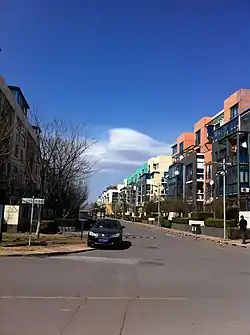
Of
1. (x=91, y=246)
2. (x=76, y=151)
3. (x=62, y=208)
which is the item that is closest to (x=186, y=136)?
(x=62, y=208)

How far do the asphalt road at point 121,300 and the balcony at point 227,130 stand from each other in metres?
51.3

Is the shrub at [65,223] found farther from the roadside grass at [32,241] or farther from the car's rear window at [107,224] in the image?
the car's rear window at [107,224]

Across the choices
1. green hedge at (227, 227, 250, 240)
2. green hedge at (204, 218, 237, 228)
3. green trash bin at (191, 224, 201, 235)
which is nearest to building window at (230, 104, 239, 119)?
green trash bin at (191, 224, 201, 235)

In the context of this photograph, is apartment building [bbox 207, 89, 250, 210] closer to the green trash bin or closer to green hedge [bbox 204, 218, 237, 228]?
the green trash bin

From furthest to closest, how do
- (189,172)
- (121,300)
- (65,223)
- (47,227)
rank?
(189,172)
(65,223)
(47,227)
(121,300)

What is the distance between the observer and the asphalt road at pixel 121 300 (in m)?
6.59

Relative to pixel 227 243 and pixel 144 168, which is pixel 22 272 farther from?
pixel 144 168

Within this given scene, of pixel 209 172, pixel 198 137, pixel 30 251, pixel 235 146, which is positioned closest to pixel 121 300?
pixel 30 251

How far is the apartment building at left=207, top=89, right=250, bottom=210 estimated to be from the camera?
6000 centimetres

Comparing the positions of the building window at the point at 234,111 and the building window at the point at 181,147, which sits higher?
the building window at the point at 181,147

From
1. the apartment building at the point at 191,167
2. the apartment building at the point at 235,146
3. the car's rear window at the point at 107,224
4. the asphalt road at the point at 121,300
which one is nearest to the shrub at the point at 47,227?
the car's rear window at the point at 107,224

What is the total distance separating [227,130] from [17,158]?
32641mm

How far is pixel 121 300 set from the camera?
28.8 ft

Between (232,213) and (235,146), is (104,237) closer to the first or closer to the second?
(232,213)
